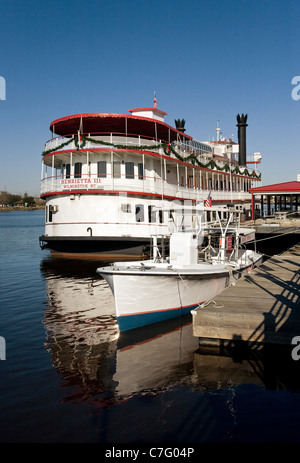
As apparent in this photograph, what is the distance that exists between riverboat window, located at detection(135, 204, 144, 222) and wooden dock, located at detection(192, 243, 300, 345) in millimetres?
11987

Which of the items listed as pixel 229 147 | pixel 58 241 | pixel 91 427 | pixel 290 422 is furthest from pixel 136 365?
pixel 229 147

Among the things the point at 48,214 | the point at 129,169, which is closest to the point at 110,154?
the point at 129,169

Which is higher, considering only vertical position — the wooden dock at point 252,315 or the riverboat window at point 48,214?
the riverboat window at point 48,214

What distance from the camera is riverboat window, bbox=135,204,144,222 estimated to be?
21917 mm

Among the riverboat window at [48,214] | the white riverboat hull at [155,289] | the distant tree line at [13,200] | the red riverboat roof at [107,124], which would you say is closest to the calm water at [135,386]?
the white riverboat hull at [155,289]

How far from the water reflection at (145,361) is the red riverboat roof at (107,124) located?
13.8 metres

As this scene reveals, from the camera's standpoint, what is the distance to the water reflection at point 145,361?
6.86 meters

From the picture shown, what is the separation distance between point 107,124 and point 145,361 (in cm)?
1864

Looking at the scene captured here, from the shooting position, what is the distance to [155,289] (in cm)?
1020

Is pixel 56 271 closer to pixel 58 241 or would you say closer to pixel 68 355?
pixel 58 241

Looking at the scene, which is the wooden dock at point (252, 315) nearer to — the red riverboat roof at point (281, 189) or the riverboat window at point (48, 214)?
the riverboat window at point (48, 214)

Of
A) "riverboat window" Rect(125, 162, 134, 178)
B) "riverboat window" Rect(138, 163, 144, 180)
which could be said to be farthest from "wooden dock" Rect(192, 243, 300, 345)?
"riverboat window" Rect(138, 163, 144, 180)

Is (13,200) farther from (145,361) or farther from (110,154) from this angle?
(145,361)
